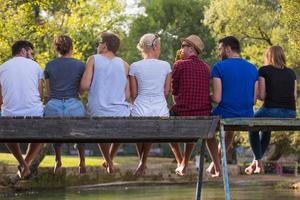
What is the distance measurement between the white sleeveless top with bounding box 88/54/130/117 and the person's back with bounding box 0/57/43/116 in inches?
23.2

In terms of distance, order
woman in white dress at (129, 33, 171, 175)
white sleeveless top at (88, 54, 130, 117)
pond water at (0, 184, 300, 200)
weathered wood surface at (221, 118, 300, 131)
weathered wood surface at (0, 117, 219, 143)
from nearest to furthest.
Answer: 1. weathered wood surface at (0, 117, 219, 143)
2. weathered wood surface at (221, 118, 300, 131)
3. white sleeveless top at (88, 54, 130, 117)
4. woman in white dress at (129, 33, 171, 175)
5. pond water at (0, 184, 300, 200)

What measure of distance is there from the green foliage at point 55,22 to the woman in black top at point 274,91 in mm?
12933

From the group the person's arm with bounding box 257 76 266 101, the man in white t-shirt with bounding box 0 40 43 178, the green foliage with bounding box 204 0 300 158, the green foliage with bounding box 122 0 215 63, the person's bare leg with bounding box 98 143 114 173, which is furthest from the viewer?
the green foliage with bounding box 122 0 215 63

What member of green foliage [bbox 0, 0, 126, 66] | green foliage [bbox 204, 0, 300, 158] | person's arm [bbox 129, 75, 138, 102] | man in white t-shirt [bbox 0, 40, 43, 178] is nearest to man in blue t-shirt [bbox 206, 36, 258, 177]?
person's arm [bbox 129, 75, 138, 102]

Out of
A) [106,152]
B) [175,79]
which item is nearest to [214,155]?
[175,79]

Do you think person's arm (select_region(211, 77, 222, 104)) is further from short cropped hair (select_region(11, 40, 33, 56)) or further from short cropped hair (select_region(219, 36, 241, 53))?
short cropped hair (select_region(11, 40, 33, 56))

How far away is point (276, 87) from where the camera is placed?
8.42 meters

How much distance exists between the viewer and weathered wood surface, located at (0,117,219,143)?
21.2ft

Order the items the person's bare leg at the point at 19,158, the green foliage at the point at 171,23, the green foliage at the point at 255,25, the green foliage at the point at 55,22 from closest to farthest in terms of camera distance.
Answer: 1. the person's bare leg at the point at 19,158
2. the green foliage at the point at 55,22
3. the green foliage at the point at 255,25
4. the green foliage at the point at 171,23

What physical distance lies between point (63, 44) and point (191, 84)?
4.80 ft

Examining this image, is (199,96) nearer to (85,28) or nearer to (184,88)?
(184,88)

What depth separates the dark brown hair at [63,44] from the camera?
7.77 m

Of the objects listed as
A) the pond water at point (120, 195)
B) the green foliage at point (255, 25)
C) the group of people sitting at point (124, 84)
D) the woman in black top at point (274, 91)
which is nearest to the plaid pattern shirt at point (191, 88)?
the group of people sitting at point (124, 84)

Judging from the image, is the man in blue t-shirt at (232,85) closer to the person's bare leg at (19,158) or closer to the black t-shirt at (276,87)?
the black t-shirt at (276,87)
